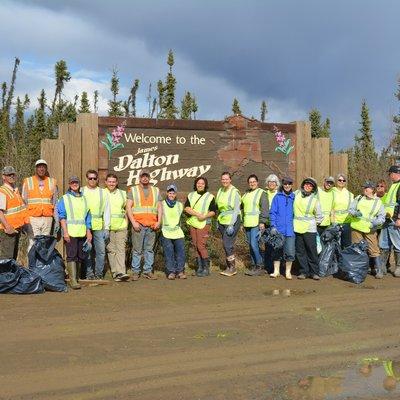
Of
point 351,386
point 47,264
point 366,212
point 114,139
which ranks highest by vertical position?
point 114,139

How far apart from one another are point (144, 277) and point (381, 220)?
14.3 feet

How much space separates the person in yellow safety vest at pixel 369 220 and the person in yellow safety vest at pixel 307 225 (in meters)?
0.81

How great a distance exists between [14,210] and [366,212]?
6123 mm

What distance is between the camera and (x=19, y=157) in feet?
44.6

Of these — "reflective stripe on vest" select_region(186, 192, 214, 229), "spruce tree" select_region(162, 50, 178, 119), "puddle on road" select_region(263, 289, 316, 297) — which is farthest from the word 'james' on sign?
"spruce tree" select_region(162, 50, 178, 119)

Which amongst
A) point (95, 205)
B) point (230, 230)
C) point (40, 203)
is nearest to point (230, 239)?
point (230, 230)

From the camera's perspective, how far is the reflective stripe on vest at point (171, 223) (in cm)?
918

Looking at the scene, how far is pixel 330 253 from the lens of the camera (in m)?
9.52

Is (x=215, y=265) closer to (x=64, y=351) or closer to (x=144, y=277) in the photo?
(x=144, y=277)

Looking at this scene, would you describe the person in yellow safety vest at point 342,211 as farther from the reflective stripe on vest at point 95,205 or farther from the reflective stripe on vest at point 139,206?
the reflective stripe on vest at point 95,205

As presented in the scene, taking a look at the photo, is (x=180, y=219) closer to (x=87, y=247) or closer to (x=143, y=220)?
(x=143, y=220)

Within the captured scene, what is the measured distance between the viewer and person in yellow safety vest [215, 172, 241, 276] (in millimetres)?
9539

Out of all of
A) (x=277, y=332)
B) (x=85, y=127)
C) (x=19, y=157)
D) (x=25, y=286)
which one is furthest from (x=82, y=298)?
(x=19, y=157)

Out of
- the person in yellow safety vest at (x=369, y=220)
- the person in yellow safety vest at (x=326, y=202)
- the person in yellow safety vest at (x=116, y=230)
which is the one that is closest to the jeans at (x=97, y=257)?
the person in yellow safety vest at (x=116, y=230)
